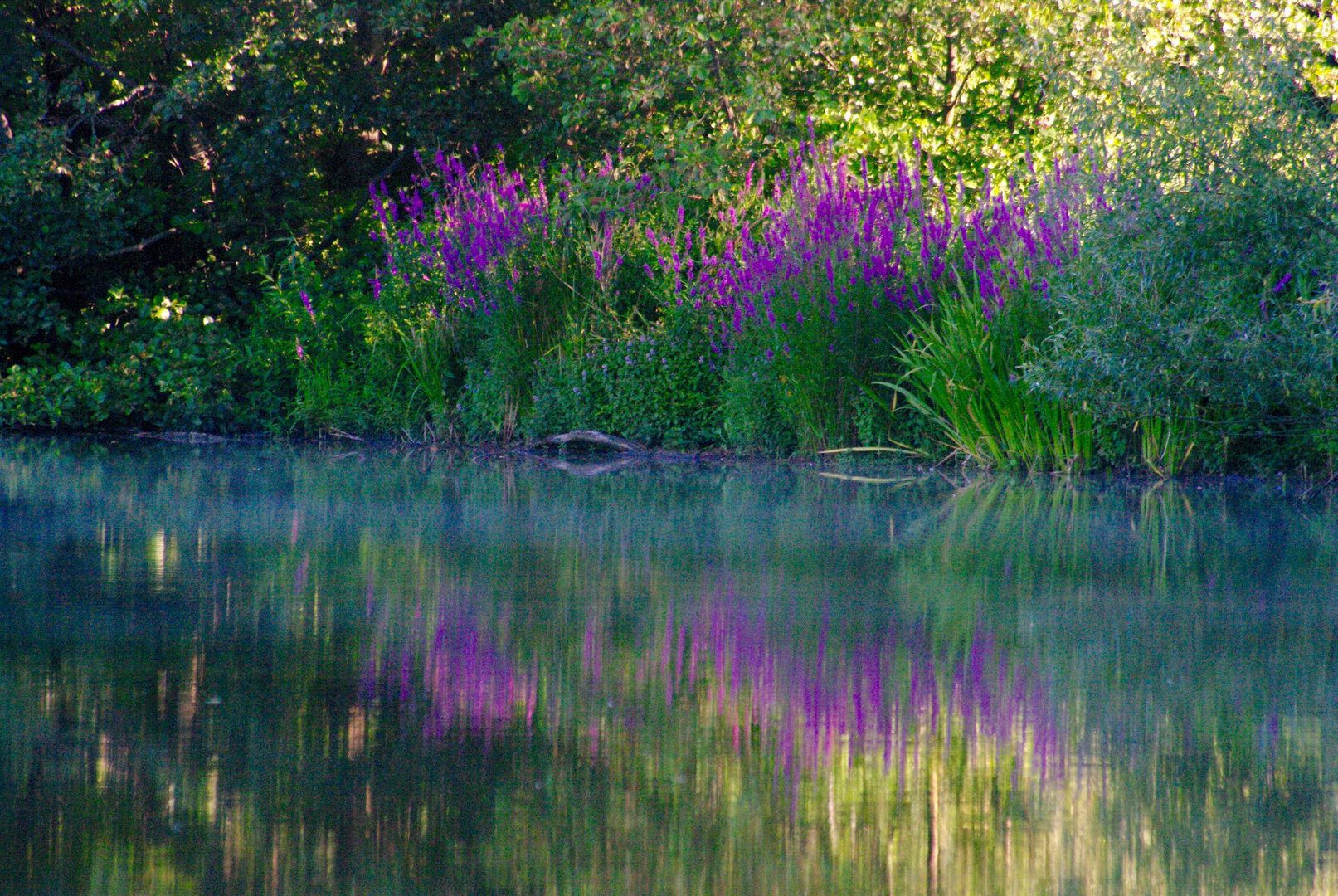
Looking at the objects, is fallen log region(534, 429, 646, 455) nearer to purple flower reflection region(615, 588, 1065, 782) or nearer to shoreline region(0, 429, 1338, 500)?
shoreline region(0, 429, 1338, 500)

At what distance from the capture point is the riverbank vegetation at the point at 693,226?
716 centimetres

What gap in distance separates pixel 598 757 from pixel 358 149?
1256cm

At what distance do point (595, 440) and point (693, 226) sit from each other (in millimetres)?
2320

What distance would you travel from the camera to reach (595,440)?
9789mm

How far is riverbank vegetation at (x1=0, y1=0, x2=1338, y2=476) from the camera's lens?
7.16m

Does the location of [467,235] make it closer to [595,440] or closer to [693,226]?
[693,226]

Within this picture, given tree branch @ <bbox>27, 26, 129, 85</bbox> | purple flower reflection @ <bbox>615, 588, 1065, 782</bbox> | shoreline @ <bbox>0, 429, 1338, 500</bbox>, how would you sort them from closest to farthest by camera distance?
1. purple flower reflection @ <bbox>615, 588, 1065, 782</bbox>
2. shoreline @ <bbox>0, 429, 1338, 500</bbox>
3. tree branch @ <bbox>27, 26, 129, 85</bbox>

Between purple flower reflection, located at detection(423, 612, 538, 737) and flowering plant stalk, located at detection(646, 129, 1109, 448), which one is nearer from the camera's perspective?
purple flower reflection, located at detection(423, 612, 538, 737)

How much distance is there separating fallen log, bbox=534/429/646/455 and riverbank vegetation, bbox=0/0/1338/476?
13 centimetres

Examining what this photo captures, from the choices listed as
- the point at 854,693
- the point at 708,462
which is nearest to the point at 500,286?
the point at 708,462

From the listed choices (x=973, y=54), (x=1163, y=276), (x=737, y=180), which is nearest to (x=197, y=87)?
(x=737, y=180)

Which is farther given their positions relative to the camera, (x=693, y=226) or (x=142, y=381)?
(x=142, y=381)

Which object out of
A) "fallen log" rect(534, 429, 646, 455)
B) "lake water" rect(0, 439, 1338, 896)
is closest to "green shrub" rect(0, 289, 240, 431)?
"fallen log" rect(534, 429, 646, 455)

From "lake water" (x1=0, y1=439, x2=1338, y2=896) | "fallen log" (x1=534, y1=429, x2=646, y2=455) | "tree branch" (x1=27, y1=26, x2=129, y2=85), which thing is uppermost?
"tree branch" (x1=27, y1=26, x2=129, y2=85)
